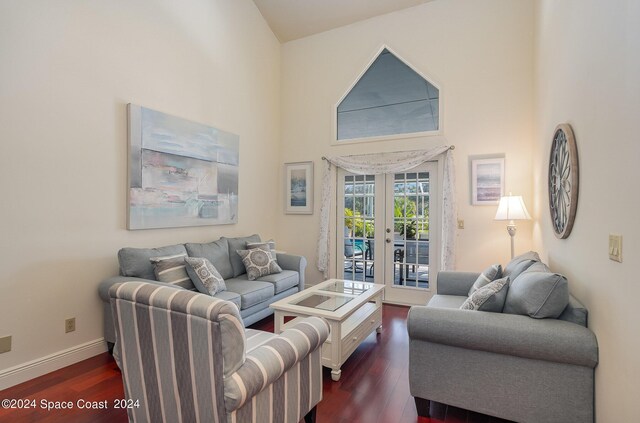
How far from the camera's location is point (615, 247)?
1496mm

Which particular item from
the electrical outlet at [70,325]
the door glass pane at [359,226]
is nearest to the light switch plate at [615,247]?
the door glass pane at [359,226]

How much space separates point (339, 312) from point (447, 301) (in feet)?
3.42

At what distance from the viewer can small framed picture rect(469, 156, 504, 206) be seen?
13.1 feet

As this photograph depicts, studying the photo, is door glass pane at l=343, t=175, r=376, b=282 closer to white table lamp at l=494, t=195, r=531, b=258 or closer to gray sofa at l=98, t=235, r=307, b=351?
gray sofa at l=98, t=235, r=307, b=351

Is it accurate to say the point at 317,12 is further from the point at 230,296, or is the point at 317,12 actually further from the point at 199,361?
the point at 199,361

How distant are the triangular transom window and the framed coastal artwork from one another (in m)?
1.74

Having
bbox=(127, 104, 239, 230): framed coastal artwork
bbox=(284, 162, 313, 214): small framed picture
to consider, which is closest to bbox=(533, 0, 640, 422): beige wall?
bbox=(284, 162, 313, 214): small framed picture

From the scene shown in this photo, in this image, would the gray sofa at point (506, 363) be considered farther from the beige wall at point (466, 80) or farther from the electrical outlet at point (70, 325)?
the electrical outlet at point (70, 325)

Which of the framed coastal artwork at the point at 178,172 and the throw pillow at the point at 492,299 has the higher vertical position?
the framed coastal artwork at the point at 178,172

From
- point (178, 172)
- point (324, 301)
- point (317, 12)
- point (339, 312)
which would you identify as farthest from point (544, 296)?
point (317, 12)

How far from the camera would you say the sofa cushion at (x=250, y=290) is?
3.23 m

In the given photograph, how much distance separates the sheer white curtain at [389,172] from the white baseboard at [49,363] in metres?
2.90

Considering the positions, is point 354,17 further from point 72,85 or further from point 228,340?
point 228,340

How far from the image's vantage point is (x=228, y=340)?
1.28 meters
